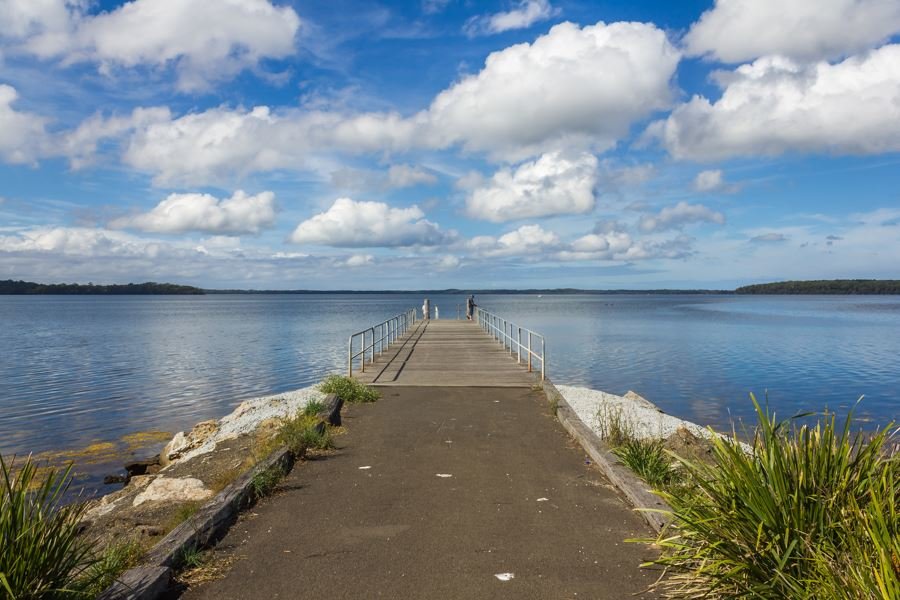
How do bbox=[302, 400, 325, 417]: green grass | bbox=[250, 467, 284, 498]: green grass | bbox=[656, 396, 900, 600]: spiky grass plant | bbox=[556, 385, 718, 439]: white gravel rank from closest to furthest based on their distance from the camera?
bbox=[656, 396, 900, 600]: spiky grass plant < bbox=[250, 467, 284, 498]: green grass < bbox=[302, 400, 325, 417]: green grass < bbox=[556, 385, 718, 439]: white gravel

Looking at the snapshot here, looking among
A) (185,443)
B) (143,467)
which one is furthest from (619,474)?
(143,467)

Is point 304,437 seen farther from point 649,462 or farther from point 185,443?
point 185,443

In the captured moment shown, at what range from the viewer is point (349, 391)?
12.2 metres

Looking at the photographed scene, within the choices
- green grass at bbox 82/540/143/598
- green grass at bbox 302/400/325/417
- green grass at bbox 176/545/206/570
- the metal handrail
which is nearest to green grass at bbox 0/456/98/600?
green grass at bbox 82/540/143/598

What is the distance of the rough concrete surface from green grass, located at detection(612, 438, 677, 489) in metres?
0.39

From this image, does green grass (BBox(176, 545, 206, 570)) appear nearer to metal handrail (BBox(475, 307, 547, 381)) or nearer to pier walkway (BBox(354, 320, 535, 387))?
metal handrail (BBox(475, 307, 547, 381))

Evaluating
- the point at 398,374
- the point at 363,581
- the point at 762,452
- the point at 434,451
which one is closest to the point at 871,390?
the point at 398,374

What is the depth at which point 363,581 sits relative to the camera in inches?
180

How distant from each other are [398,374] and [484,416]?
5019mm

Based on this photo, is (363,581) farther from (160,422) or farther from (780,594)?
(160,422)

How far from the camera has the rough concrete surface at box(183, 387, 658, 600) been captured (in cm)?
453

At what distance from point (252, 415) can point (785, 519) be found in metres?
13.6

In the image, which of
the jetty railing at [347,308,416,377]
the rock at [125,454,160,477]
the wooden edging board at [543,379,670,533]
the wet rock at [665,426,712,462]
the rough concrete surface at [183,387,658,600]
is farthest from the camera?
the jetty railing at [347,308,416,377]

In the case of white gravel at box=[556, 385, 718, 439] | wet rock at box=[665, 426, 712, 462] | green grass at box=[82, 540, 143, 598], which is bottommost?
white gravel at box=[556, 385, 718, 439]
